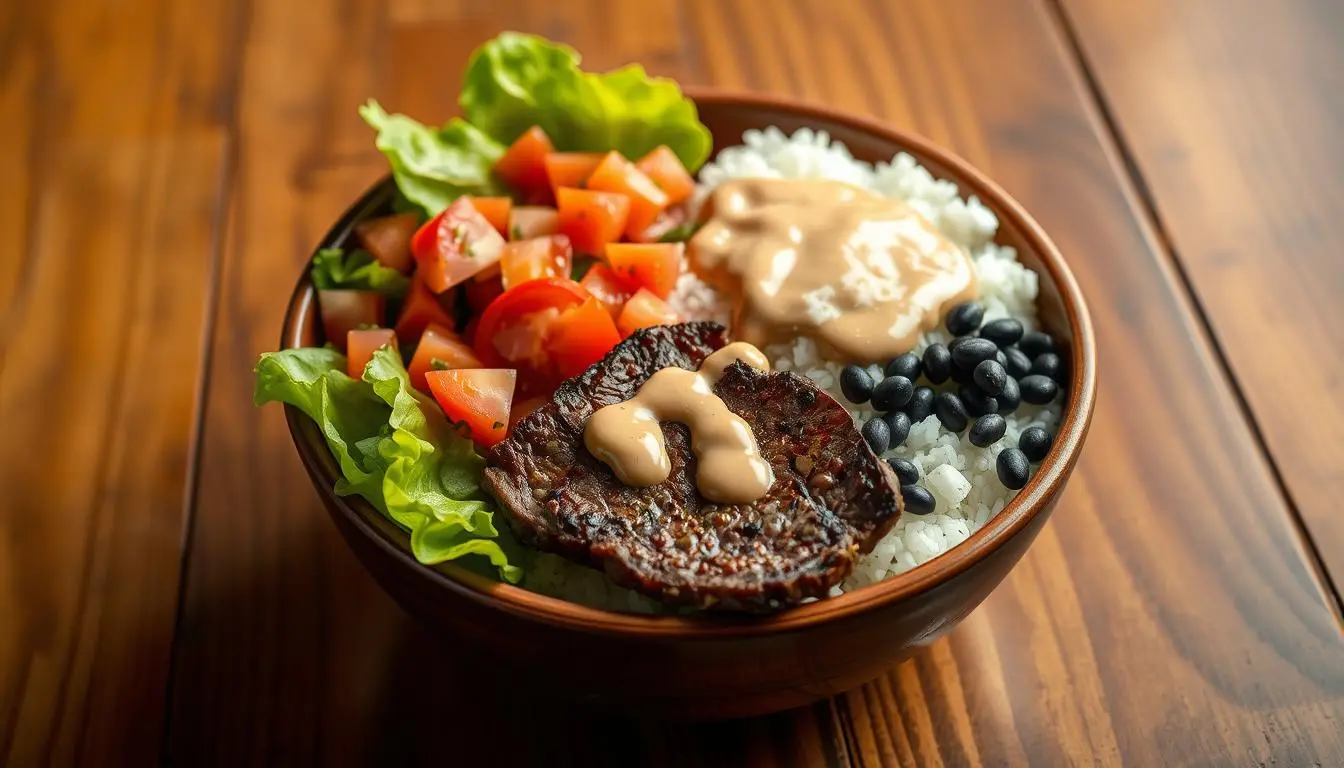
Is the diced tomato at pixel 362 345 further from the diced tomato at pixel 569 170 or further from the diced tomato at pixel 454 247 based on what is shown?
the diced tomato at pixel 569 170

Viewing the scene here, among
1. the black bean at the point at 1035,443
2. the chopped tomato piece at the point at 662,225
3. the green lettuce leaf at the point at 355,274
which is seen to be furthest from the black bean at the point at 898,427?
the green lettuce leaf at the point at 355,274

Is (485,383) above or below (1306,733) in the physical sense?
above

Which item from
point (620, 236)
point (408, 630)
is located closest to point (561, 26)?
point (620, 236)

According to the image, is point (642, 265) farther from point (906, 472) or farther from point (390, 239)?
point (906, 472)

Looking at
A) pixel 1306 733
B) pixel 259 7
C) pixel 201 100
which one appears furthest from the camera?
pixel 259 7

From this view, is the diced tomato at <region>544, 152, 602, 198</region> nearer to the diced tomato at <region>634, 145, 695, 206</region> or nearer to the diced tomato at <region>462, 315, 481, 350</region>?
the diced tomato at <region>634, 145, 695, 206</region>

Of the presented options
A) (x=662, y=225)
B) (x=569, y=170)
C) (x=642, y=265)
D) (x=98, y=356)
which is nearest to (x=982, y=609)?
(x=642, y=265)

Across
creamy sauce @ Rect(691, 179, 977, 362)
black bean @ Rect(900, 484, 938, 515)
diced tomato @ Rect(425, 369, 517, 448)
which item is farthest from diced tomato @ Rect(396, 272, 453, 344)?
black bean @ Rect(900, 484, 938, 515)

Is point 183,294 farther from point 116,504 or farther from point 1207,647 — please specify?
point 1207,647
